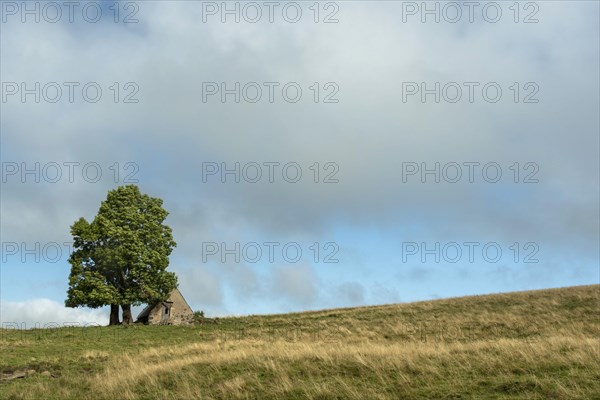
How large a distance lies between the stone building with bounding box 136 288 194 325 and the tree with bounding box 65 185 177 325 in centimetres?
192

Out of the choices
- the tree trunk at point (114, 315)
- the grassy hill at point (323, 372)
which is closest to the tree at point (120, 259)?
the tree trunk at point (114, 315)

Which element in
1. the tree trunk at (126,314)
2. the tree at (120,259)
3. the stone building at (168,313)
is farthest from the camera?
the stone building at (168,313)

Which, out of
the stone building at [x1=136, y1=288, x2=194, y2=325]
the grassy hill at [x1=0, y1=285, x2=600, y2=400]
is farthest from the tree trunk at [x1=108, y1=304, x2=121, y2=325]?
the grassy hill at [x1=0, y1=285, x2=600, y2=400]

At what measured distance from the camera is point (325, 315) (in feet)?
169

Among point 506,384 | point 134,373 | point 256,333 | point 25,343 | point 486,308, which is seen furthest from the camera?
point 486,308

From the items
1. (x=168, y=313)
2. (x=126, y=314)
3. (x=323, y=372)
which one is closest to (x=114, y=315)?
(x=126, y=314)

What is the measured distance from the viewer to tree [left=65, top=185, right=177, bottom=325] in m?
45.9

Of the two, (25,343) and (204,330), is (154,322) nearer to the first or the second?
(204,330)

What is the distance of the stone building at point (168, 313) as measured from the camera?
4934 centimetres

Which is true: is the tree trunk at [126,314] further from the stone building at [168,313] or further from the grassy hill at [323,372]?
the grassy hill at [323,372]

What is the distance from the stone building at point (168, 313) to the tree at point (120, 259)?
1924 millimetres

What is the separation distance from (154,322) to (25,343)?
17374 mm

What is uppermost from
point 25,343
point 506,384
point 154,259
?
point 154,259

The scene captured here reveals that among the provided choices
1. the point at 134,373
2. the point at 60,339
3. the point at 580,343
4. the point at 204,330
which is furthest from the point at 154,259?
the point at 580,343
